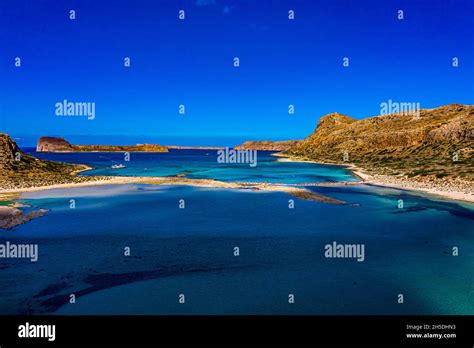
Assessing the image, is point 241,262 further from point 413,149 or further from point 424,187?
point 413,149

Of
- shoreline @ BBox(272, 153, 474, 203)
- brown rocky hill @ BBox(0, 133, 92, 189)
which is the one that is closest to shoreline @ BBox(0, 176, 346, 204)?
brown rocky hill @ BBox(0, 133, 92, 189)

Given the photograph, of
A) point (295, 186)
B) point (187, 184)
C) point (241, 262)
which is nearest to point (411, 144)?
point (295, 186)

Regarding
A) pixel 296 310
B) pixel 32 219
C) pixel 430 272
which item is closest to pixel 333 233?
pixel 430 272

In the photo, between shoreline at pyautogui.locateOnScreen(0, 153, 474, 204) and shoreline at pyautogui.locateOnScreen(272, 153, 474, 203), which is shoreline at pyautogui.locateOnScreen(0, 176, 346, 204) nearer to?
shoreline at pyautogui.locateOnScreen(0, 153, 474, 204)

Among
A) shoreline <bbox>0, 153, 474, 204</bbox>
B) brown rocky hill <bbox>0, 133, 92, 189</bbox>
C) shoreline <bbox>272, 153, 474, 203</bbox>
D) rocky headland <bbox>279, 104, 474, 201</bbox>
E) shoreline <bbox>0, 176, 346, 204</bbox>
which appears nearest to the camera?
shoreline <bbox>272, 153, 474, 203</bbox>
